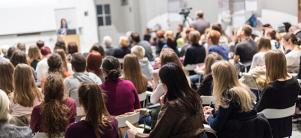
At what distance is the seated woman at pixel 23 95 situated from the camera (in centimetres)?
407

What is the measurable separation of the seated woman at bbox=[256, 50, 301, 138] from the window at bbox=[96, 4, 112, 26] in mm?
10967

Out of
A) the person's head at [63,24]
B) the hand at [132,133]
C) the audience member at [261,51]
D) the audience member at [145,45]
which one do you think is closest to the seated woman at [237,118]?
the hand at [132,133]

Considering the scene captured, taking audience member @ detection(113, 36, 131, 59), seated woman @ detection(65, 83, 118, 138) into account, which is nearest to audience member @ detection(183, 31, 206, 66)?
audience member @ detection(113, 36, 131, 59)

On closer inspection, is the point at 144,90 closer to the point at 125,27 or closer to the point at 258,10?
the point at 258,10

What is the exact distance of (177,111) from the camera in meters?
2.73

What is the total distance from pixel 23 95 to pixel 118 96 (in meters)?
0.93

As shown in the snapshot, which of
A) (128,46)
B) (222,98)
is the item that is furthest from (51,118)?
(128,46)

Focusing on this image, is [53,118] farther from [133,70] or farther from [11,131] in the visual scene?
[133,70]

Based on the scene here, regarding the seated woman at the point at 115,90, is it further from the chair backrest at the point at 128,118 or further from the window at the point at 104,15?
the window at the point at 104,15

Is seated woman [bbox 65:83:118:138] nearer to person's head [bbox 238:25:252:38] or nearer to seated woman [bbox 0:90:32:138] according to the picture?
seated woman [bbox 0:90:32:138]

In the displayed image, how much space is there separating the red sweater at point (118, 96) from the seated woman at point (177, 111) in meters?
1.40

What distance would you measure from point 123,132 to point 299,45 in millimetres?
3237

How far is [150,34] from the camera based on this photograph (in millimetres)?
12297

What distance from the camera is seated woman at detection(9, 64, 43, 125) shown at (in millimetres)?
4066
